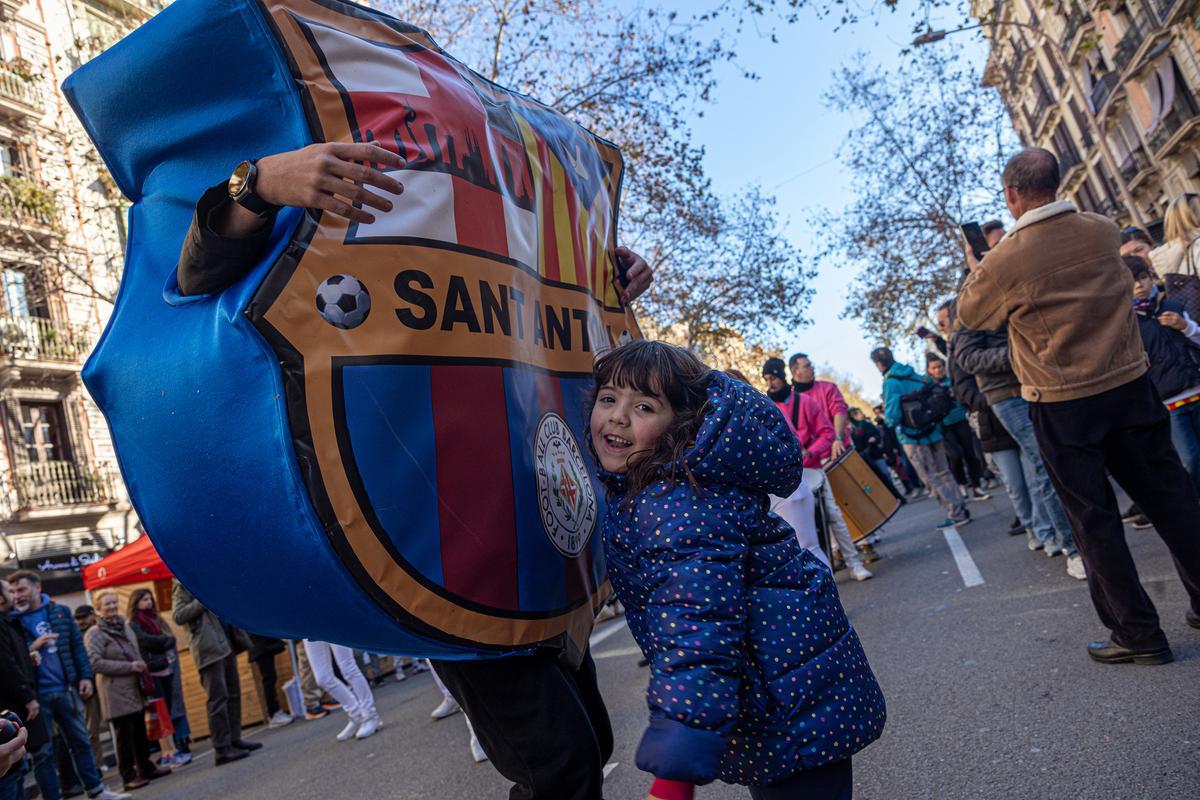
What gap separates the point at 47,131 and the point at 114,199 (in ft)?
23.4

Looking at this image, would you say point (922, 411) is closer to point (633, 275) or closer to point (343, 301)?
point (633, 275)

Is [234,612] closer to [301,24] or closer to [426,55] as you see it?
[301,24]

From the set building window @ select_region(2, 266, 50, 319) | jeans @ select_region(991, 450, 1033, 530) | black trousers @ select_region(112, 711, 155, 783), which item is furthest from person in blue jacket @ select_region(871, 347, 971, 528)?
building window @ select_region(2, 266, 50, 319)

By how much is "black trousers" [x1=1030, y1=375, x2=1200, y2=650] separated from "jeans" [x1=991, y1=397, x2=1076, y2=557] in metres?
1.84

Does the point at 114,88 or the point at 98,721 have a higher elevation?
the point at 114,88

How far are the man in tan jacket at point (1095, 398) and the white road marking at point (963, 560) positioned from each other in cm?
238

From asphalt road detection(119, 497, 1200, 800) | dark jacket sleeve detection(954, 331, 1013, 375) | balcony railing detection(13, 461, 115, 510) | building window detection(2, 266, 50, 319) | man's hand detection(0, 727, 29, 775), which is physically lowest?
asphalt road detection(119, 497, 1200, 800)

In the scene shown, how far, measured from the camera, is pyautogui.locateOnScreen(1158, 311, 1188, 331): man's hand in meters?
5.06

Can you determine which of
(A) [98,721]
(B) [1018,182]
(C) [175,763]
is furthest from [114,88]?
(A) [98,721]

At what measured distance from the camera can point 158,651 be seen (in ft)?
29.1

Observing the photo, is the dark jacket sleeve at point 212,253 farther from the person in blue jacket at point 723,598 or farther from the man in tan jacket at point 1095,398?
the man in tan jacket at point 1095,398

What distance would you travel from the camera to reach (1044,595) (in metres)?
4.97

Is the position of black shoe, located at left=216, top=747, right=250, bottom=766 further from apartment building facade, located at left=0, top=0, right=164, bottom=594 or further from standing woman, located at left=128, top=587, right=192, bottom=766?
apartment building facade, located at left=0, top=0, right=164, bottom=594

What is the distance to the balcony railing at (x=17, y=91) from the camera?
21062mm
